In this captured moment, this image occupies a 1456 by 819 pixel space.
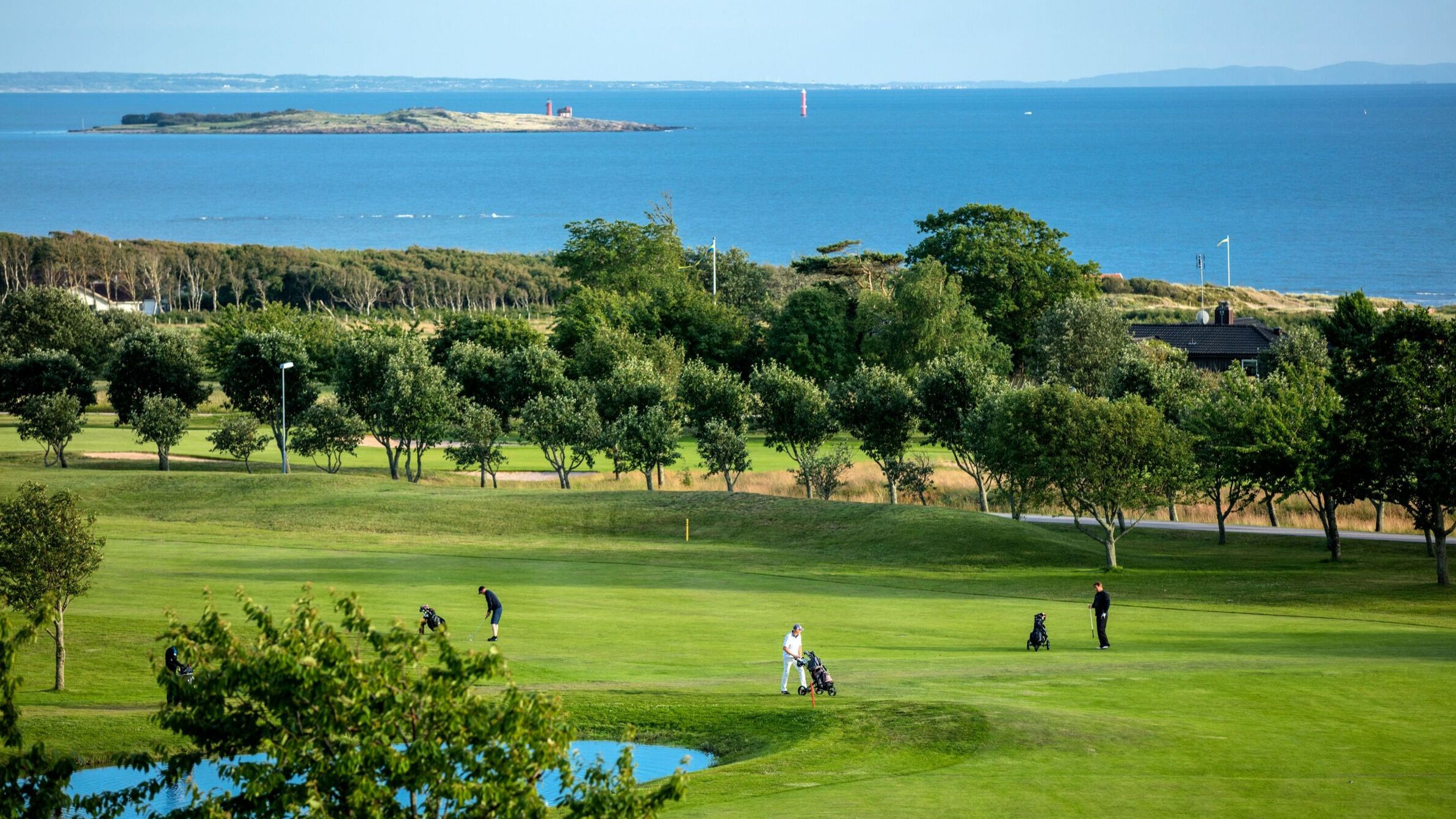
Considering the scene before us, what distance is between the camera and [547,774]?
2567cm

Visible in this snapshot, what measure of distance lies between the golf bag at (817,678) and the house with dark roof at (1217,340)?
6424 centimetres

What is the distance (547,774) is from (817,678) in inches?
227

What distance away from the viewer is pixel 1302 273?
19812 centimetres

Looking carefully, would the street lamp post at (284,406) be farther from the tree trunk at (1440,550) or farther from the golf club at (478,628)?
the tree trunk at (1440,550)

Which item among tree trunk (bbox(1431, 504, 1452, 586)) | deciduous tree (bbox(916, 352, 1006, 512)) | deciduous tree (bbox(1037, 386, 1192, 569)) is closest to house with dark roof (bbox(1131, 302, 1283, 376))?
deciduous tree (bbox(916, 352, 1006, 512))

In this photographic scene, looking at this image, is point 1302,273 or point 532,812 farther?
point 1302,273

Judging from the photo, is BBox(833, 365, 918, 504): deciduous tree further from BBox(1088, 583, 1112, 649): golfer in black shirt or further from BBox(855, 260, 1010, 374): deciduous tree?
BBox(1088, 583, 1112, 649): golfer in black shirt

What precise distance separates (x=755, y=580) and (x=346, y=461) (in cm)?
4257

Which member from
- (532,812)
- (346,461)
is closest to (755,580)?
(532,812)

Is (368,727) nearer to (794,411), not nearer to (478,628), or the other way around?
(478,628)

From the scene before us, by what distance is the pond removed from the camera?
2409cm

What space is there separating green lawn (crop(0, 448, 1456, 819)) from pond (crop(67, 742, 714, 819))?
0.49 metres

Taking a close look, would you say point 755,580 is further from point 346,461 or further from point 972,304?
point 972,304

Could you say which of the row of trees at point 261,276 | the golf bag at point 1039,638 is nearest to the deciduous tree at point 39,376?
the golf bag at point 1039,638
